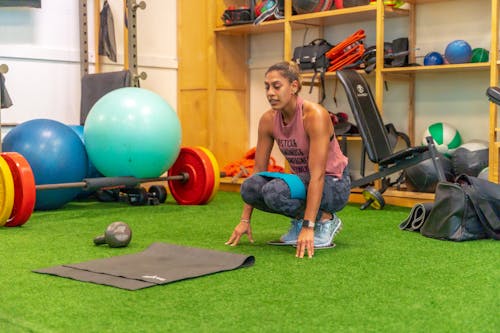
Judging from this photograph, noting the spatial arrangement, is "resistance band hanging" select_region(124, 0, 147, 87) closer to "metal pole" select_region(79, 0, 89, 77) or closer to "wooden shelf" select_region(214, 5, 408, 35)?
"metal pole" select_region(79, 0, 89, 77)

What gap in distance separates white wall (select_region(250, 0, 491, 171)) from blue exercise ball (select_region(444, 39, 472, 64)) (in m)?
0.32

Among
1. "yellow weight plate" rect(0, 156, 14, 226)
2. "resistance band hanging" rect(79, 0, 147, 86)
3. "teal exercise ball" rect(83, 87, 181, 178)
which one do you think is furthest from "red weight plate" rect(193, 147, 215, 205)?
"yellow weight plate" rect(0, 156, 14, 226)

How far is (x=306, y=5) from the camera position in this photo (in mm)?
5934

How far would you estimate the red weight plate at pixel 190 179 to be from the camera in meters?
5.28

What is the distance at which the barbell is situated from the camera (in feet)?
13.4

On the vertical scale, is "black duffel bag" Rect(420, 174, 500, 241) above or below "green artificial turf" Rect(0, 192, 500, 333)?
above

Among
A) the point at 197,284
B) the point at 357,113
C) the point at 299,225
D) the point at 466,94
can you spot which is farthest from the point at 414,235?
the point at 466,94

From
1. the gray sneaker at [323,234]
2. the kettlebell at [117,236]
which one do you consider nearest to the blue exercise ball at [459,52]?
the gray sneaker at [323,234]

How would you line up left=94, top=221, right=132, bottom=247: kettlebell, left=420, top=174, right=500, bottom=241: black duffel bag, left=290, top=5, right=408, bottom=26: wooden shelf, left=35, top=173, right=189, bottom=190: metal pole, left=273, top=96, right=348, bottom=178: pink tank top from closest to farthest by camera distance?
left=273, top=96, right=348, bottom=178: pink tank top, left=94, top=221, right=132, bottom=247: kettlebell, left=420, top=174, right=500, bottom=241: black duffel bag, left=35, top=173, right=189, bottom=190: metal pole, left=290, top=5, right=408, bottom=26: wooden shelf

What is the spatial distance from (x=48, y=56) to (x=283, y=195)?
10.9 ft

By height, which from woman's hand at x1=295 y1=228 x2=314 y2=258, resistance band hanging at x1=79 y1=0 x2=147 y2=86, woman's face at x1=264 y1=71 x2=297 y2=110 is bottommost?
woman's hand at x1=295 y1=228 x2=314 y2=258

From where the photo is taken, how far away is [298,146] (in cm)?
337

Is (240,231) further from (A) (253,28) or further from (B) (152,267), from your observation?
(A) (253,28)

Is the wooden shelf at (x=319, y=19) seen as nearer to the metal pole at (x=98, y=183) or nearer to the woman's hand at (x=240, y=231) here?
the metal pole at (x=98, y=183)
